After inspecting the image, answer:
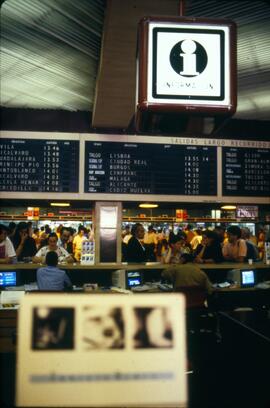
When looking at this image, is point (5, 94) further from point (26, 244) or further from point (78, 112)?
point (26, 244)

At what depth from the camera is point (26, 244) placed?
7523 millimetres

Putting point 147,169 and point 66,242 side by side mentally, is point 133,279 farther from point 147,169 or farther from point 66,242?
point 66,242

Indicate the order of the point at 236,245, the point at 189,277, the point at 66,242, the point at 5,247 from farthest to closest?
the point at 66,242 → the point at 236,245 → the point at 5,247 → the point at 189,277

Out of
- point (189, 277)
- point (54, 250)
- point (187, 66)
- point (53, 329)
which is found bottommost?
point (189, 277)

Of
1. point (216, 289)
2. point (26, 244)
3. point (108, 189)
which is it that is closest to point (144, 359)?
point (108, 189)

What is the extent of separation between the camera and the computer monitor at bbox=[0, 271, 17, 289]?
5.76 meters

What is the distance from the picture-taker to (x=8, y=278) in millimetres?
5777

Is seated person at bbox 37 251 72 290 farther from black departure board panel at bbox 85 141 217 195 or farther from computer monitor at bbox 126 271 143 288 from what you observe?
black departure board panel at bbox 85 141 217 195

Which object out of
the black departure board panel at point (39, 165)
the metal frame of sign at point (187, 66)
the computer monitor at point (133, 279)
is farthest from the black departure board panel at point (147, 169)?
the metal frame of sign at point (187, 66)

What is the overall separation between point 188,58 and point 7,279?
4.30m

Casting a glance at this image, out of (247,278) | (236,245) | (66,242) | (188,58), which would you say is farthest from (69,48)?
(66,242)

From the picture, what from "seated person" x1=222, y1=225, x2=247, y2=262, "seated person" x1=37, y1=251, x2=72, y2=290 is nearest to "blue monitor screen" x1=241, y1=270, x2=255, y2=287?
"seated person" x1=222, y1=225, x2=247, y2=262

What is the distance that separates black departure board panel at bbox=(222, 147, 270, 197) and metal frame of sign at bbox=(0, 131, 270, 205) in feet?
0.20

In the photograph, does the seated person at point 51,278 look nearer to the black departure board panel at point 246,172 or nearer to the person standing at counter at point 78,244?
the black departure board panel at point 246,172
